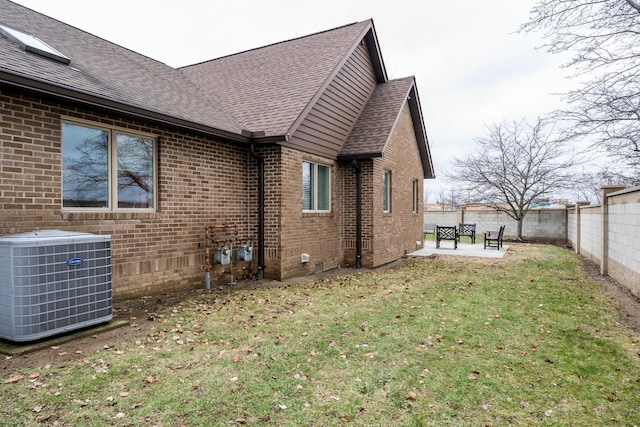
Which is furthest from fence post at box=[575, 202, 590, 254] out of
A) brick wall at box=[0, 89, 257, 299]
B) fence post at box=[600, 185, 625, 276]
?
brick wall at box=[0, 89, 257, 299]

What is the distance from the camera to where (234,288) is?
756 centimetres

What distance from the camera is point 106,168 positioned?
5.98 m

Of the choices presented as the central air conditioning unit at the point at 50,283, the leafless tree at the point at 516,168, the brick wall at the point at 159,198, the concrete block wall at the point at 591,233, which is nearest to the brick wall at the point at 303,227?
the brick wall at the point at 159,198

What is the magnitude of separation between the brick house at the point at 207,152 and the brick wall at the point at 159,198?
0.02m

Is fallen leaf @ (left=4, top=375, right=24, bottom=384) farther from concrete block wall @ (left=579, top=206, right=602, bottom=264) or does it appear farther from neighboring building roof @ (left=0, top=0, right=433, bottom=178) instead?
concrete block wall @ (left=579, top=206, right=602, bottom=264)

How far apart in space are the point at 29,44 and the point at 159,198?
3.09m

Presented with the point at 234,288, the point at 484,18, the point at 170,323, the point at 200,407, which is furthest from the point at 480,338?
the point at 484,18

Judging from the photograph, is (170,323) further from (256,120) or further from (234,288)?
(256,120)


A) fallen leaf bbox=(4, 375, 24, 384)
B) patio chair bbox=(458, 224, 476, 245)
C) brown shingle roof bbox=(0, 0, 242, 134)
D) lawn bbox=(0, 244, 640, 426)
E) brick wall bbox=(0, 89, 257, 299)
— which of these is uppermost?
brown shingle roof bbox=(0, 0, 242, 134)

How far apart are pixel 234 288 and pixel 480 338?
15.7 ft

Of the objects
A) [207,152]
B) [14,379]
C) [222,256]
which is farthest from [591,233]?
[14,379]

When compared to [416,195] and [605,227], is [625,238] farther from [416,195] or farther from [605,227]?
[416,195]

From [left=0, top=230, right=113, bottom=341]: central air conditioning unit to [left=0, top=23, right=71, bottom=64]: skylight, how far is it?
3.42 meters

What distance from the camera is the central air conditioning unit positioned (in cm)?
390
